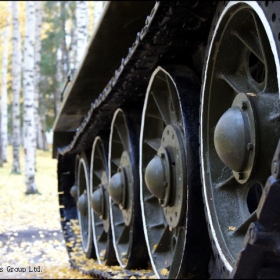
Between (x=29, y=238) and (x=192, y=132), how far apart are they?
1884 mm

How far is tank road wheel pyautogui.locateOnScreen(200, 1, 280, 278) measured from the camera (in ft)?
5.77

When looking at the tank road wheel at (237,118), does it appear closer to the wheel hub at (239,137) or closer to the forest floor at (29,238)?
the wheel hub at (239,137)

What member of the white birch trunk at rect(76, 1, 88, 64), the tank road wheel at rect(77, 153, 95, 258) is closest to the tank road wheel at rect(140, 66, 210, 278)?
the tank road wheel at rect(77, 153, 95, 258)

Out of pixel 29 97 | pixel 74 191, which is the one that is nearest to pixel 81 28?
pixel 29 97

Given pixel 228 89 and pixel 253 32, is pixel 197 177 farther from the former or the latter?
pixel 253 32

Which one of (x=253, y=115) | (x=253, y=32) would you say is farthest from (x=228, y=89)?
(x=253, y=115)

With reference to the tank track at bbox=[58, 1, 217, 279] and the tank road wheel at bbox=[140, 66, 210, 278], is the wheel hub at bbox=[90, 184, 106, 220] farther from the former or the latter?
the tank road wheel at bbox=[140, 66, 210, 278]

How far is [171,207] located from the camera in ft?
9.36

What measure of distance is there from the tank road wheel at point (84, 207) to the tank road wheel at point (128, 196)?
1169mm

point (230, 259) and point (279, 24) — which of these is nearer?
point (279, 24)

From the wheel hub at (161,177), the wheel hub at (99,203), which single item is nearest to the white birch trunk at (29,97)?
the wheel hub at (99,203)

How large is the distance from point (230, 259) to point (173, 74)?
3.41ft

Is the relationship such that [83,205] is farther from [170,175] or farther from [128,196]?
[170,175]

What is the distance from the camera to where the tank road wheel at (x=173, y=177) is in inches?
96.8
